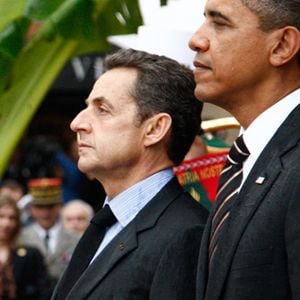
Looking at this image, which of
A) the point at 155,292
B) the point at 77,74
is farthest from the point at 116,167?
the point at 77,74

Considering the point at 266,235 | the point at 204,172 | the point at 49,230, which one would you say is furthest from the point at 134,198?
the point at 49,230

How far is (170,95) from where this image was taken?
4637 mm

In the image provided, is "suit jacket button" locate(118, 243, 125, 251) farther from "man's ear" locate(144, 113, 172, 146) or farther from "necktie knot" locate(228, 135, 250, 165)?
"necktie knot" locate(228, 135, 250, 165)

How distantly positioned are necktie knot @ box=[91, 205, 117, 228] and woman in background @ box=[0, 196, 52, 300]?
3575 mm

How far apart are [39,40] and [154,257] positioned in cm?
100

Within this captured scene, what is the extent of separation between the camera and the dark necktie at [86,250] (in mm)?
4625

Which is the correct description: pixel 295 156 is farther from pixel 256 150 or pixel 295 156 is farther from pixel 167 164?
pixel 167 164

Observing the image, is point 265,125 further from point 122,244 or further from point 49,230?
point 49,230

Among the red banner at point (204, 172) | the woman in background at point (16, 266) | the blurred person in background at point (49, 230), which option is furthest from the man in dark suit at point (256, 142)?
the blurred person in background at point (49, 230)

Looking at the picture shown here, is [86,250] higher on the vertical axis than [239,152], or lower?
lower

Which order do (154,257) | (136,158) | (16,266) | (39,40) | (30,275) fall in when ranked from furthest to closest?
(30,275)
(16,266)
(39,40)
(136,158)
(154,257)

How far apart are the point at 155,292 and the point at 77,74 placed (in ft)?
31.6

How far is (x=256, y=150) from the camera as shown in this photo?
380 centimetres

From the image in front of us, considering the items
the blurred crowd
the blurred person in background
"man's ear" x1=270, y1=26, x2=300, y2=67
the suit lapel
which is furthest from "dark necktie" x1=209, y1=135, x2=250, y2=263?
the blurred person in background
